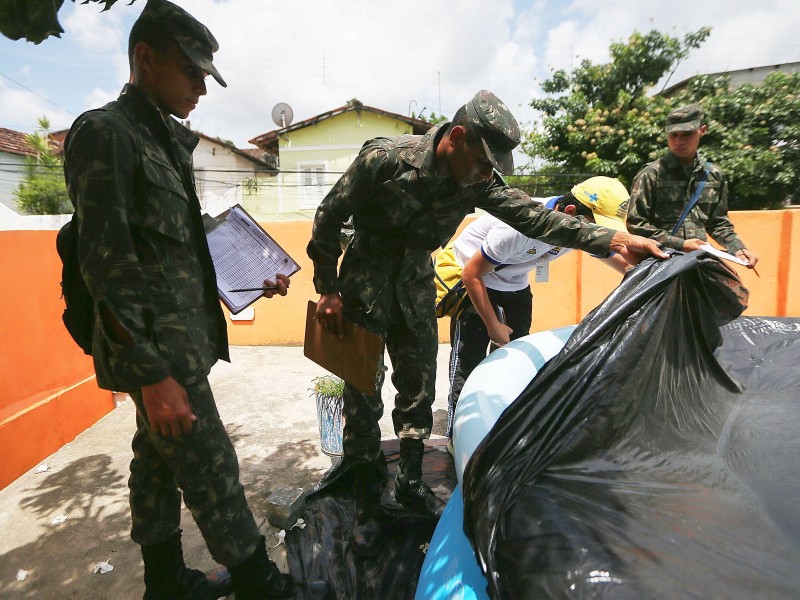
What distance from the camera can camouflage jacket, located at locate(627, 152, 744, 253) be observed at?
2812 mm

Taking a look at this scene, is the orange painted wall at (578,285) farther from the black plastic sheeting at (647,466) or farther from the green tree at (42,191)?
the green tree at (42,191)

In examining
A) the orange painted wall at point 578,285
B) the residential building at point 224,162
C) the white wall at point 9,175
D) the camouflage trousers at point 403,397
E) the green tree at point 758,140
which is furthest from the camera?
A: the residential building at point 224,162

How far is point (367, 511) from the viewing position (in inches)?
74.5

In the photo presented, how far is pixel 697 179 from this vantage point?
2812 millimetres

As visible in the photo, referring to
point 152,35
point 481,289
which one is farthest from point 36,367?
point 481,289

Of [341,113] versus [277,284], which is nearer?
[277,284]

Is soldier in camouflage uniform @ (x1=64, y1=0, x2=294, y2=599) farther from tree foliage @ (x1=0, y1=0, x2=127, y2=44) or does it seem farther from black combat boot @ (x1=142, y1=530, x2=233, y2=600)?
tree foliage @ (x1=0, y1=0, x2=127, y2=44)

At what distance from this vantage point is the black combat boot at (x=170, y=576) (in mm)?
1506

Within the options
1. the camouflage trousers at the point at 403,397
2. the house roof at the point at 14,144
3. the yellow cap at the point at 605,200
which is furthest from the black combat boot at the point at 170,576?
the house roof at the point at 14,144

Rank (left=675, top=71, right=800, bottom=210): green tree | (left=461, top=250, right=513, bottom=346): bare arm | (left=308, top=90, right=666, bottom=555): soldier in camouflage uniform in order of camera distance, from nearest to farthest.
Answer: (left=308, top=90, right=666, bottom=555): soldier in camouflage uniform < (left=461, top=250, right=513, bottom=346): bare arm < (left=675, top=71, right=800, bottom=210): green tree

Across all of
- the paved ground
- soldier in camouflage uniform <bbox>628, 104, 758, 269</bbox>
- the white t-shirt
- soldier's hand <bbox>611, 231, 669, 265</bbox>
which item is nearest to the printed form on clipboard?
the white t-shirt

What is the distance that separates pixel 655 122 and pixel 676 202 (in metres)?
7.95

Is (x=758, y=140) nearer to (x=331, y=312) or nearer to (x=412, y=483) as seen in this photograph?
(x=412, y=483)

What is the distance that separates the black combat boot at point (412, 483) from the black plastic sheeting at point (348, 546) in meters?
0.03
